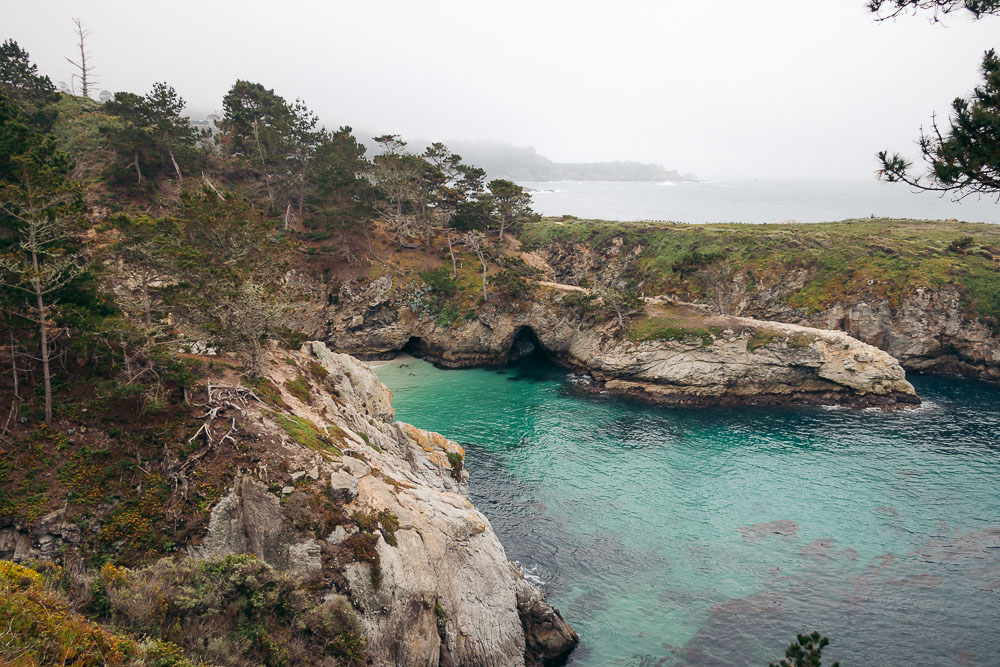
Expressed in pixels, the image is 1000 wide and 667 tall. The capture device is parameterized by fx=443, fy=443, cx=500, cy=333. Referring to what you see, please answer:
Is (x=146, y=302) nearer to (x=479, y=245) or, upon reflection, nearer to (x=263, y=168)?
(x=263, y=168)

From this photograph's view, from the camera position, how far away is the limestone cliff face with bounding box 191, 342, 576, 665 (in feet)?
51.6

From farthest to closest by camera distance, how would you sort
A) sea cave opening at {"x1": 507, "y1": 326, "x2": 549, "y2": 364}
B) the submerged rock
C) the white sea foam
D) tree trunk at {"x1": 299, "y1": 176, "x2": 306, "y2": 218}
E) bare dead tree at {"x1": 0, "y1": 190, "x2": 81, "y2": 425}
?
tree trunk at {"x1": 299, "y1": 176, "x2": 306, "y2": 218}, sea cave opening at {"x1": 507, "y1": 326, "x2": 549, "y2": 364}, the submerged rock, the white sea foam, bare dead tree at {"x1": 0, "y1": 190, "x2": 81, "y2": 425}

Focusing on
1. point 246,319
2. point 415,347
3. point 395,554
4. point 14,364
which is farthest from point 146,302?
point 415,347

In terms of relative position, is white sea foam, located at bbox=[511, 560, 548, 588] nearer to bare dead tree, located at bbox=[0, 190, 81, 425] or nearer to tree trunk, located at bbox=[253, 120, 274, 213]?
bare dead tree, located at bbox=[0, 190, 81, 425]

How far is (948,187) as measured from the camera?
12672 mm

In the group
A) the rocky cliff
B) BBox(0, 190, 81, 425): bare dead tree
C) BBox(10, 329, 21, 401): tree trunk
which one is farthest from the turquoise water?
BBox(0, 190, 81, 425): bare dead tree

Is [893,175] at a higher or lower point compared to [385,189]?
lower

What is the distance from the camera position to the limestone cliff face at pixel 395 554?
619 inches

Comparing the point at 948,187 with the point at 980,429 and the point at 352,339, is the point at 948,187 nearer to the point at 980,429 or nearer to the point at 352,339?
the point at 980,429

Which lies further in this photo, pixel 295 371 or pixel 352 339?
pixel 352 339

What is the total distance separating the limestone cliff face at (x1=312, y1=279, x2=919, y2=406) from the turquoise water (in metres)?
3.10

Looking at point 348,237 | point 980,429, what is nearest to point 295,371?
point 348,237

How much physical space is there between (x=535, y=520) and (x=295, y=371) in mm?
18644

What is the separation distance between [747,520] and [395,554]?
24732 millimetres
